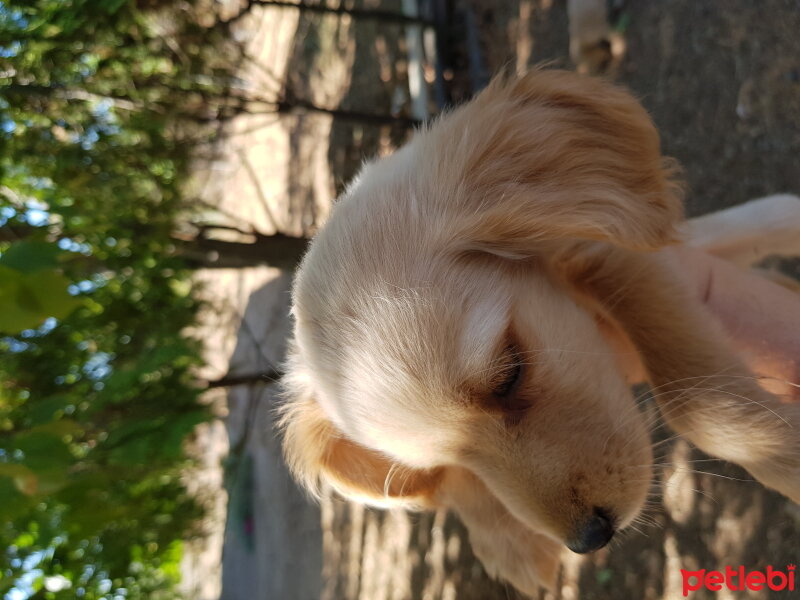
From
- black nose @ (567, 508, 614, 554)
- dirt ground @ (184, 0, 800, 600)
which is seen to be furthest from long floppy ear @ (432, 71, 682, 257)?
black nose @ (567, 508, 614, 554)

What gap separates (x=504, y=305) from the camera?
1.50 meters

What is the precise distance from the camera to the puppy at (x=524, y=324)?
4.66 feet

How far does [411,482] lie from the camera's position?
1813 mm

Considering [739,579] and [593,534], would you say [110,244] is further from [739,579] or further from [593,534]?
[739,579]

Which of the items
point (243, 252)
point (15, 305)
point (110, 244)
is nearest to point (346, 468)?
point (15, 305)

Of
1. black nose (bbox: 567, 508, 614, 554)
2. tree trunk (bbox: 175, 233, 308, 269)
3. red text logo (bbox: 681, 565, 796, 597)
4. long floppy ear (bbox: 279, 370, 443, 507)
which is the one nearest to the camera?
black nose (bbox: 567, 508, 614, 554)

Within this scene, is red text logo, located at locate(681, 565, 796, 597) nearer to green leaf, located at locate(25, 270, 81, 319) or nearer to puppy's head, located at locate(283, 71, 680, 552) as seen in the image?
puppy's head, located at locate(283, 71, 680, 552)

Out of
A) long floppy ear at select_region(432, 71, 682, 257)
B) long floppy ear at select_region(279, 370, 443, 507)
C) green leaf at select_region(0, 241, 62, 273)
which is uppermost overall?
long floppy ear at select_region(432, 71, 682, 257)

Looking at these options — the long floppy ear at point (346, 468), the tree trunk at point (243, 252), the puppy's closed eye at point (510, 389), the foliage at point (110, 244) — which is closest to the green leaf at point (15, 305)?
the foliage at point (110, 244)

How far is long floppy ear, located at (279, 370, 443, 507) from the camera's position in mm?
1834

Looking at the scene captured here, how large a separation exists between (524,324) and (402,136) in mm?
3484

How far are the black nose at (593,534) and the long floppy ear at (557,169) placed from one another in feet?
2.22

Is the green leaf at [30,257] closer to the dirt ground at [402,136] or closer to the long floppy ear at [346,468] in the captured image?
the long floppy ear at [346,468]

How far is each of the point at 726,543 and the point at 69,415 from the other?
2917mm
